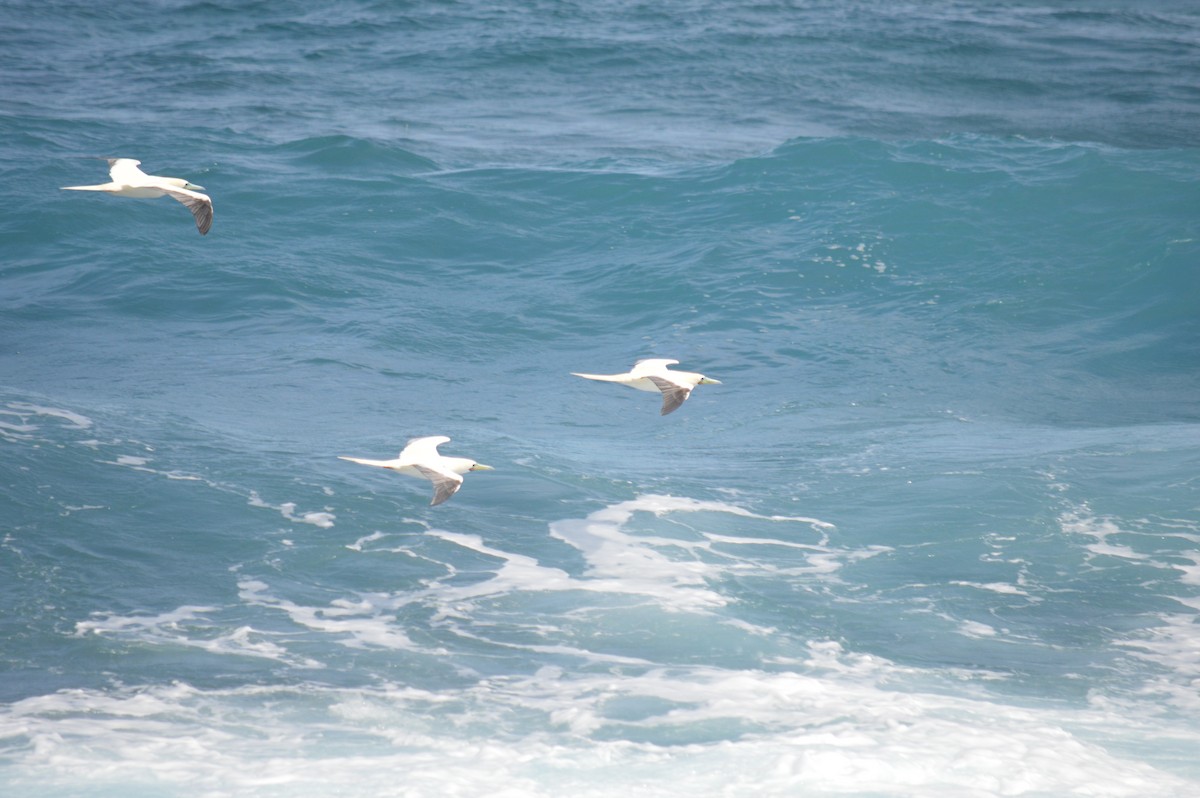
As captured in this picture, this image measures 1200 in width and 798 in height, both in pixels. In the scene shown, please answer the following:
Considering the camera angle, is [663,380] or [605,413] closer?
[663,380]

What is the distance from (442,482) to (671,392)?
268 cm

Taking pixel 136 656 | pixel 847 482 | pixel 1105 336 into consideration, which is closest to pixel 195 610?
pixel 136 656

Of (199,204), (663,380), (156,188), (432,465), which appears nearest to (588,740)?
(432,465)

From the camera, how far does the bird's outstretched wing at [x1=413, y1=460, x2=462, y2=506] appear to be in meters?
11.2

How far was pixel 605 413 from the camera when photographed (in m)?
19.9

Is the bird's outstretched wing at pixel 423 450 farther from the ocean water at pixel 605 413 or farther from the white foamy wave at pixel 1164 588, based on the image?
the white foamy wave at pixel 1164 588

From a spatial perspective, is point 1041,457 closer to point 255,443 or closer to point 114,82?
point 255,443

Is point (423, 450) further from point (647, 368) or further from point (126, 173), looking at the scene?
point (126, 173)

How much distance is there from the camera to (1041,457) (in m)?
17.3

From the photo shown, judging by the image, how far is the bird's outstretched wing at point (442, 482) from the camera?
441 inches

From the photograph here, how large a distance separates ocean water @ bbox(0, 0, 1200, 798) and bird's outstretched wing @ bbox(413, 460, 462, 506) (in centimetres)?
157

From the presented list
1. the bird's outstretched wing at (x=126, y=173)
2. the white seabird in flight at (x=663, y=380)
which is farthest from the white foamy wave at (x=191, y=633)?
the bird's outstretched wing at (x=126, y=173)

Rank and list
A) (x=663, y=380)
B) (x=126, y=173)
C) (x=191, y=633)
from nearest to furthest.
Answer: (x=191, y=633) < (x=663, y=380) < (x=126, y=173)

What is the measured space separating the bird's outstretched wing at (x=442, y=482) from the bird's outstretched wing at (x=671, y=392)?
221 cm
